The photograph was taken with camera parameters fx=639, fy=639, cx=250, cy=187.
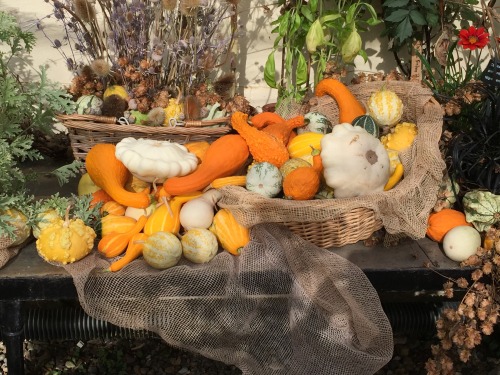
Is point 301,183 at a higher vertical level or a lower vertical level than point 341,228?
higher

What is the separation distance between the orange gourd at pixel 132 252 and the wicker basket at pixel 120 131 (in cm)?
53

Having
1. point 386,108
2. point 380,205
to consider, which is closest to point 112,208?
point 380,205

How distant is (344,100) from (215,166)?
0.75m

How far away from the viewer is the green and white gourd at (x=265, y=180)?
8.21 feet

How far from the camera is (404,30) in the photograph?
10.9ft

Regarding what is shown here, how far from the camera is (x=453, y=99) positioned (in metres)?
2.83

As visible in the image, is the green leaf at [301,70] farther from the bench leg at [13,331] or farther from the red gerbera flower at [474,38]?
the bench leg at [13,331]

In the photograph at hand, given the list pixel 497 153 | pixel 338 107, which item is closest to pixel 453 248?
pixel 497 153

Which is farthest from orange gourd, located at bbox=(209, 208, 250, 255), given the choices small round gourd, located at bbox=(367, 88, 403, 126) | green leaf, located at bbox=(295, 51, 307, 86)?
green leaf, located at bbox=(295, 51, 307, 86)

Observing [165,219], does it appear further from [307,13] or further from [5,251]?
[307,13]

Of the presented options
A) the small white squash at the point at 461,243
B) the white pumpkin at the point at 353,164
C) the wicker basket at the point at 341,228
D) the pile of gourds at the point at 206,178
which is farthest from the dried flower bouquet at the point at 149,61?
the small white squash at the point at 461,243

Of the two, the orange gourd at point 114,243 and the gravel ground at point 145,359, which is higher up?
the orange gourd at point 114,243

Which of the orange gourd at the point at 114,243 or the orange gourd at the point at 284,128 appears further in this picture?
the orange gourd at the point at 284,128

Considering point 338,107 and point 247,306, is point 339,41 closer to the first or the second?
point 338,107
